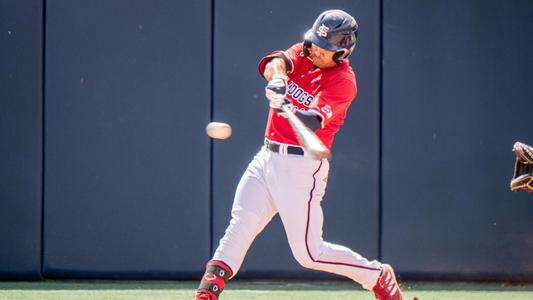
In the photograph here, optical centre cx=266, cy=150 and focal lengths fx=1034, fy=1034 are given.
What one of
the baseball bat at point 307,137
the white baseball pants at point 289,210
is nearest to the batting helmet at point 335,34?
the baseball bat at point 307,137

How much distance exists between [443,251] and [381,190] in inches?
25.1

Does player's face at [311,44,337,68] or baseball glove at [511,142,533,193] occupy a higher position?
player's face at [311,44,337,68]

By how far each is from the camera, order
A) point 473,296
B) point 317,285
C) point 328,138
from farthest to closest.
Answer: point 317,285
point 473,296
point 328,138

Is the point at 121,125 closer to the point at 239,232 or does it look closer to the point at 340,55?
the point at 239,232

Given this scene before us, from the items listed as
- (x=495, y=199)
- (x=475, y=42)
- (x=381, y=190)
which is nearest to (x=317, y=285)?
(x=381, y=190)

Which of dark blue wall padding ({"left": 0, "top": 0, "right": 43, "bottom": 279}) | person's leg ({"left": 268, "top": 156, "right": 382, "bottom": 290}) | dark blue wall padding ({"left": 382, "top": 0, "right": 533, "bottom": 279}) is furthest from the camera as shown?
dark blue wall padding ({"left": 382, "top": 0, "right": 533, "bottom": 279})

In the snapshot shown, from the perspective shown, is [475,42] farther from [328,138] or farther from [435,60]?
[328,138]

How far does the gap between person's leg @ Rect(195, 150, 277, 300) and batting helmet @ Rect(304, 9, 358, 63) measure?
68 centimetres

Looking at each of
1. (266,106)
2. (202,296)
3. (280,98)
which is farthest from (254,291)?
(280,98)

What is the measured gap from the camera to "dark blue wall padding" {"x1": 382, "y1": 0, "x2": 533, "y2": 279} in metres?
7.43

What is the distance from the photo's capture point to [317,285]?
7.35m

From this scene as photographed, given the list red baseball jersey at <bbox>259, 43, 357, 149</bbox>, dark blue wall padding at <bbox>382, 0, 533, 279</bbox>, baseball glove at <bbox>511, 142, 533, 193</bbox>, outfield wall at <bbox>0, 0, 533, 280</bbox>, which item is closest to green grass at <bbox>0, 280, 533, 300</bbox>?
outfield wall at <bbox>0, 0, 533, 280</bbox>

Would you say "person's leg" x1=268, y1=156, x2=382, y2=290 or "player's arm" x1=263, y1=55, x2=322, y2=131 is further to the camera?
"person's leg" x1=268, y1=156, x2=382, y2=290

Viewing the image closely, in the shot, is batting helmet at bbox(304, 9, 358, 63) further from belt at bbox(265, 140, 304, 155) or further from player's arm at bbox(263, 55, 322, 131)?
belt at bbox(265, 140, 304, 155)
